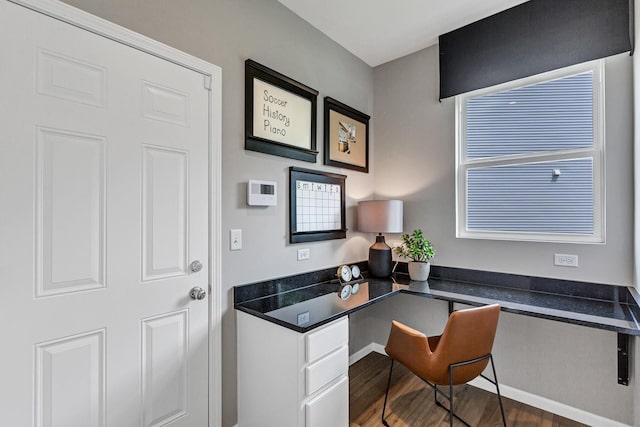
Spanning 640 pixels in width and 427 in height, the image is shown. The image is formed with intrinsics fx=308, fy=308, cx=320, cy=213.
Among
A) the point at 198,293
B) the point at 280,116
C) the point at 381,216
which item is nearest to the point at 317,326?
the point at 198,293

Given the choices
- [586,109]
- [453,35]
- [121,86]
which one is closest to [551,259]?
[586,109]

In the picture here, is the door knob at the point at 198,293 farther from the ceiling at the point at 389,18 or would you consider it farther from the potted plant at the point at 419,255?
the ceiling at the point at 389,18

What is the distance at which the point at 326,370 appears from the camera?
5.19ft

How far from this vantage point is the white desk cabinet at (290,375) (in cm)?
147

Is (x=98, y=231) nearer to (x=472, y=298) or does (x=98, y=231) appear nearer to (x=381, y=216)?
(x=381, y=216)

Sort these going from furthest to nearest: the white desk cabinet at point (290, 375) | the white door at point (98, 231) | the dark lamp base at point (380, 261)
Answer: the dark lamp base at point (380, 261) → the white desk cabinet at point (290, 375) → the white door at point (98, 231)

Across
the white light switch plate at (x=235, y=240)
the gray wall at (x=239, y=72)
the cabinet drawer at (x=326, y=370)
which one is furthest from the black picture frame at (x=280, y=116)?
the cabinet drawer at (x=326, y=370)

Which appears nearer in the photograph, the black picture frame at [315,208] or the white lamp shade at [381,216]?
the black picture frame at [315,208]

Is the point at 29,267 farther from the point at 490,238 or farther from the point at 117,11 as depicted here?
the point at 490,238

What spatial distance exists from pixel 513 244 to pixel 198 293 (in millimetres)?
2122

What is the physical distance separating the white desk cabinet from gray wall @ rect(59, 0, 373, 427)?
0.12 meters

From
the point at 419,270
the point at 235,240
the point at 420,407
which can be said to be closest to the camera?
the point at 235,240

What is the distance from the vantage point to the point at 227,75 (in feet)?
5.74

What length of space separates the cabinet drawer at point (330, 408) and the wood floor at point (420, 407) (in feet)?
1.09
